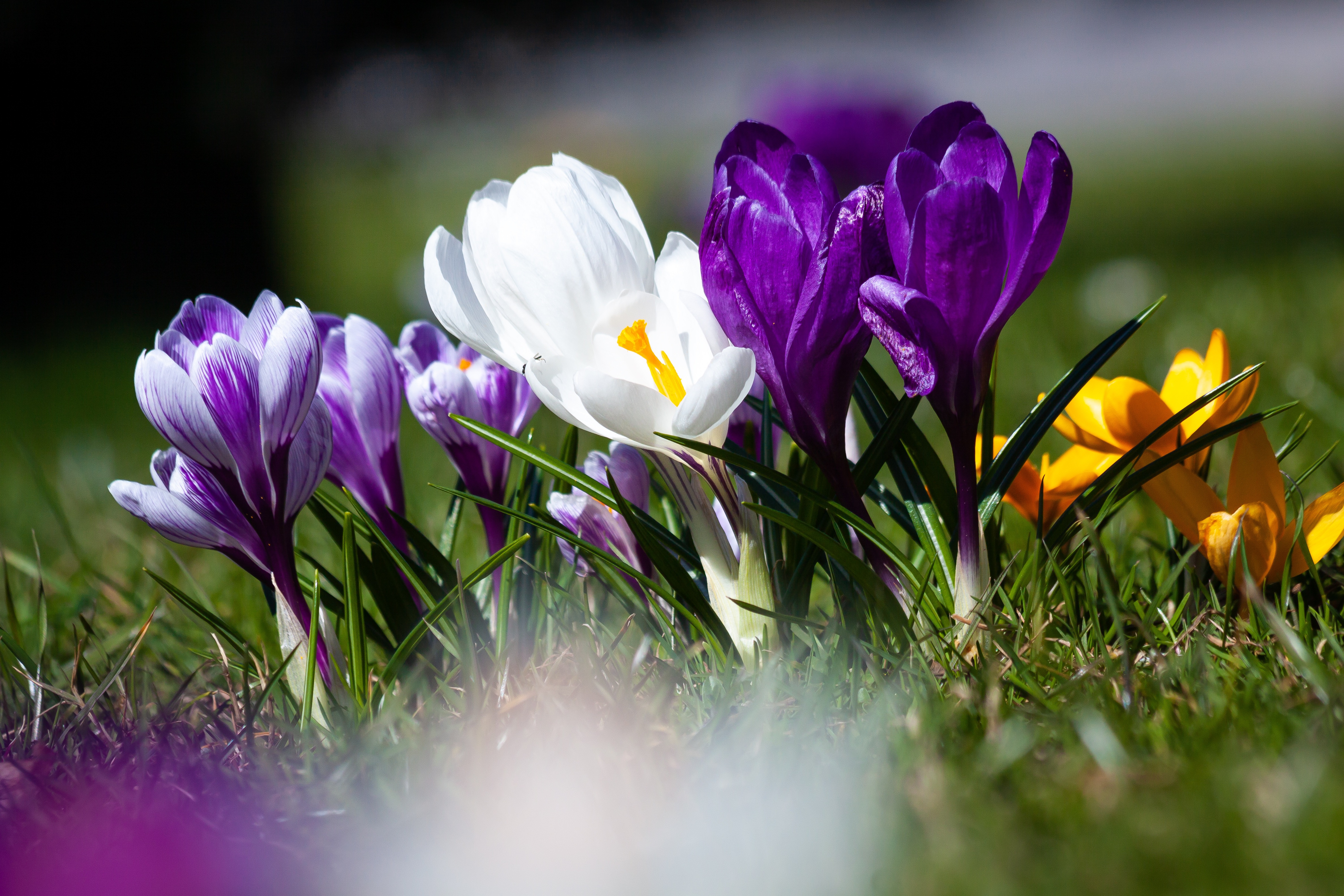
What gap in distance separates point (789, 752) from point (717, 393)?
11.2 inches

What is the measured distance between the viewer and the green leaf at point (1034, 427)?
1.01 meters

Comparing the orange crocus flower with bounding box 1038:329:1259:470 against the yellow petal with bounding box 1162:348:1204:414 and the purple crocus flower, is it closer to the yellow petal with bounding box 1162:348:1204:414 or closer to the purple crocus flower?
the yellow petal with bounding box 1162:348:1204:414

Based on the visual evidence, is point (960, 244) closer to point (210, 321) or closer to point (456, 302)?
point (456, 302)

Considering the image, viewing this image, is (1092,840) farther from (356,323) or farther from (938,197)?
(356,323)

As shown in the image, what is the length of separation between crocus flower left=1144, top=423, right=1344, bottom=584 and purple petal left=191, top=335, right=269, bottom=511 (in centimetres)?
83

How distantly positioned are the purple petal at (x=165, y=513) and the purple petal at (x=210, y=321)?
0.49 feet

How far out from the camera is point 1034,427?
3.33 feet

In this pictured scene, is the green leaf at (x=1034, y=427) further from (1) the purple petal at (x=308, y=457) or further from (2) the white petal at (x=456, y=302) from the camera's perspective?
(1) the purple petal at (x=308, y=457)

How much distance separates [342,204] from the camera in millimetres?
15742

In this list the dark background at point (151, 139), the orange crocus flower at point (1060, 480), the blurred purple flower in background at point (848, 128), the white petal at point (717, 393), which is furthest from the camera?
the dark background at point (151, 139)

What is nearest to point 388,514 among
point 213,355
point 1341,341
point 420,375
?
point 420,375

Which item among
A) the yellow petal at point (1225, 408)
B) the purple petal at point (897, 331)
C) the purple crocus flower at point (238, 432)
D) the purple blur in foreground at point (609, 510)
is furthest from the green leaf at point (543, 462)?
the yellow petal at point (1225, 408)

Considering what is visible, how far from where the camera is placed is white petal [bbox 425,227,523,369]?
0.93 metres

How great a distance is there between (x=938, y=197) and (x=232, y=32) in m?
6.27
